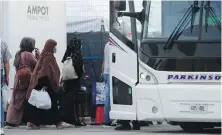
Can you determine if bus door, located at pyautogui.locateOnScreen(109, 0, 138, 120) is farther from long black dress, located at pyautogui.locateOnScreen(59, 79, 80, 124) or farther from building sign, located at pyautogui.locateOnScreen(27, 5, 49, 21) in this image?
building sign, located at pyautogui.locateOnScreen(27, 5, 49, 21)

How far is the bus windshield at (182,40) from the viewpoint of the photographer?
34.3ft

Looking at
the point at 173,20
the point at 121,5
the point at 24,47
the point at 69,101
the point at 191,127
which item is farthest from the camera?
the point at 69,101

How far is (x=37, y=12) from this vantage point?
14.3m

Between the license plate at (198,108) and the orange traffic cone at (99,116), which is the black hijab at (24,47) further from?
the license plate at (198,108)

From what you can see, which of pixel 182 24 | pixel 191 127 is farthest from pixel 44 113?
pixel 182 24

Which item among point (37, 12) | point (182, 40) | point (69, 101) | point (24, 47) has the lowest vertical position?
point (69, 101)

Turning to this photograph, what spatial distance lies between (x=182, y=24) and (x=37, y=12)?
4606 mm

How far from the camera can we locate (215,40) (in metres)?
10.5

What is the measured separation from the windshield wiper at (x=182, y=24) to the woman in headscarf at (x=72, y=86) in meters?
2.70

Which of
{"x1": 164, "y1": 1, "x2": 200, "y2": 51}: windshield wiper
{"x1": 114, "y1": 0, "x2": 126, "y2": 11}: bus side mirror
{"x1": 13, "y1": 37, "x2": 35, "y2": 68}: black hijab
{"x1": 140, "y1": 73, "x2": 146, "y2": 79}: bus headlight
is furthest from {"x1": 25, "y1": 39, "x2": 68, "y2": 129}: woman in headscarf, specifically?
{"x1": 164, "y1": 1, "x2": 200, "y2": 51}: windshield wiper

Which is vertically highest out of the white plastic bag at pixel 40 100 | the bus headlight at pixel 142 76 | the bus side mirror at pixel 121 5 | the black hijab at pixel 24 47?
the bus side mirror at pixel 121 5

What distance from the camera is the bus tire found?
37.3 feet

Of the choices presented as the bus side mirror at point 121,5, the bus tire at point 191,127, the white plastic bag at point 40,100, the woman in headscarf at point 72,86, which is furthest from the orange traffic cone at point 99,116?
the bus side mirror at point 121,5

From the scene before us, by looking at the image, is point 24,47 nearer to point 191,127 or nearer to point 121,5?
point 121,5
